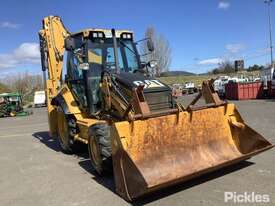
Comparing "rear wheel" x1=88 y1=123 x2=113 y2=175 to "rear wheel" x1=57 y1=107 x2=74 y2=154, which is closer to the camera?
"rear wheel" x1=88 y1=123 x2=113 y2=175

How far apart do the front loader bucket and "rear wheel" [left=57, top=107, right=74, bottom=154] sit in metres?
4.00

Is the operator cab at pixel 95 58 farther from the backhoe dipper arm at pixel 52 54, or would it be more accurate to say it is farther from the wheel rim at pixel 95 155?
the backhoe dipper arm at pixel 52 54

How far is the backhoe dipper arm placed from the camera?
12.3 meters

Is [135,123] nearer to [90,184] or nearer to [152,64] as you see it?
[90,184]

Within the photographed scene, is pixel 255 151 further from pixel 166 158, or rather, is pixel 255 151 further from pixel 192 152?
pixel 166 158

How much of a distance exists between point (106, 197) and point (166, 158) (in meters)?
1.22

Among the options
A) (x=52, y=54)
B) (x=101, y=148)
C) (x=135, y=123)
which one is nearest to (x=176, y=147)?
(x=135, y=123)

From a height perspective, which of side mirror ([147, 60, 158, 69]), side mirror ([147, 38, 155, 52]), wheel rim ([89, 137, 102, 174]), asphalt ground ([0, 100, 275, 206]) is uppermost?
side mirror ([147, 38, 155, 52])

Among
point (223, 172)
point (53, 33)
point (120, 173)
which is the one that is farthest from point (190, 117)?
point (53, 33)

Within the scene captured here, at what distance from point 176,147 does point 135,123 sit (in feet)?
3.07

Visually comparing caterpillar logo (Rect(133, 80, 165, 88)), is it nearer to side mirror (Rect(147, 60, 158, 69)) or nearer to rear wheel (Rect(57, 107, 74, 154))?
side mirror (Rect(147, 60, 158, 69))

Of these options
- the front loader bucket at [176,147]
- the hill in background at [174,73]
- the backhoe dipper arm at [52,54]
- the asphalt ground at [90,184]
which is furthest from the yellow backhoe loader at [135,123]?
the hill in background at [174,73]

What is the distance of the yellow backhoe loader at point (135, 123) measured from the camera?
664 centimetres

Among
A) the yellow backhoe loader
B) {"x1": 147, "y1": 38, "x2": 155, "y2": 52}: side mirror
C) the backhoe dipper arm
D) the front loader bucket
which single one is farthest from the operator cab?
the front loader bucket
